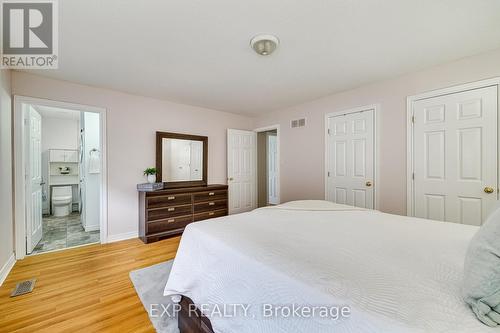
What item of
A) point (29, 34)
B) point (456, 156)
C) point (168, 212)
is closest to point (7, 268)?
point (168, 212)

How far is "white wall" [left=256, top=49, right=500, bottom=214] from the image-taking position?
94.5 inches

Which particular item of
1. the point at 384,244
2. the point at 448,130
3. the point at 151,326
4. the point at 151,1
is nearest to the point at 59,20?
the point at 151,1

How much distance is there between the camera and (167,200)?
11.2 feet

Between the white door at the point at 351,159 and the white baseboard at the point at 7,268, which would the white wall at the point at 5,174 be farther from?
the white door at the point at 351,159

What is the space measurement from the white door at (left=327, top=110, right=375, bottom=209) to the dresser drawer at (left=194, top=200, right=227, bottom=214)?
6.34 feet

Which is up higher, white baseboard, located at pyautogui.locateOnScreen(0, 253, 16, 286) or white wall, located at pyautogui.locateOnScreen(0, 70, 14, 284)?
white wall, located at pyautogui.locateOnScreen(0, 70, 14, 284)

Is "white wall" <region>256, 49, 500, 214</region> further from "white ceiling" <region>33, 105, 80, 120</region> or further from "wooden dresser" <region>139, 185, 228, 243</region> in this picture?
"white ceiling" <region>33, 105, 80, 120</region>

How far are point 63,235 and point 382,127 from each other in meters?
5.31

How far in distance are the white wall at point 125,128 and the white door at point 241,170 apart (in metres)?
1.15

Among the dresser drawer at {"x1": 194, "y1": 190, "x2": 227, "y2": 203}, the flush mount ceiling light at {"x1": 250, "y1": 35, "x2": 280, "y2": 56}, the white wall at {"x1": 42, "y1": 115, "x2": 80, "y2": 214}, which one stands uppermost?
the flush mount ceiling light at {"x1": 250, "y1": 35, "x2": 280, "y2": 56}

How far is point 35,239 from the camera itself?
10.00 feet

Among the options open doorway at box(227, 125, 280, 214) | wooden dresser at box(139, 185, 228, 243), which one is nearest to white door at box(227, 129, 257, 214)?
open doorway at box(227, 125, 280, 214)

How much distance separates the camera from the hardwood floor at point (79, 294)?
1.57m

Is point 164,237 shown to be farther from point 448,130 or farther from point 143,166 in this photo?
point 448,130
